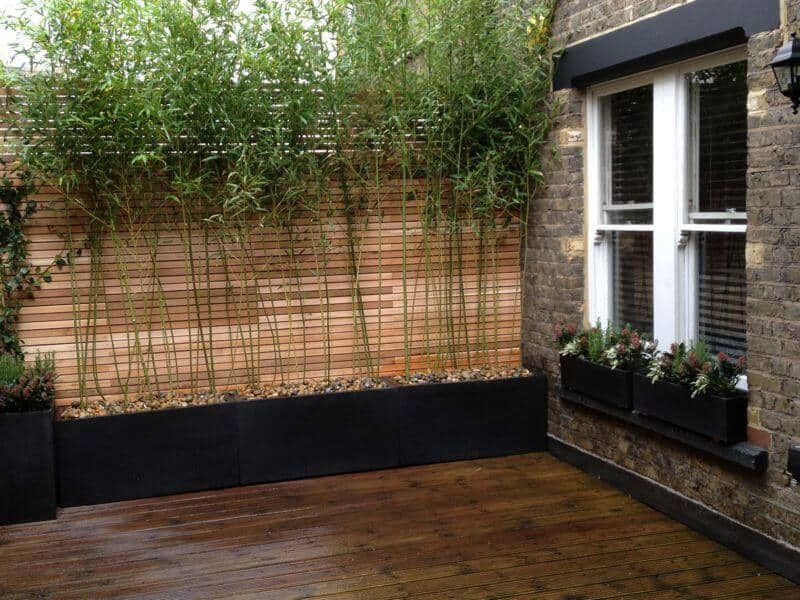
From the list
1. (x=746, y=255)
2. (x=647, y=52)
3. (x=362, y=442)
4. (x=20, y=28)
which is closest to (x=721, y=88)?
(x=647, y=52)

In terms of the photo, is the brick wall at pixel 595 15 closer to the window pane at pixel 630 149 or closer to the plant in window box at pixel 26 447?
the window pane at pixel 630 149

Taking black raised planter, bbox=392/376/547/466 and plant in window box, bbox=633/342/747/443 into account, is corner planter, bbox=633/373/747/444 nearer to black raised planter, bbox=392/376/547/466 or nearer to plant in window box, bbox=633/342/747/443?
plant in window box, bbox=633/342/747/443

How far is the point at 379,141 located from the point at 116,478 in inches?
95.2

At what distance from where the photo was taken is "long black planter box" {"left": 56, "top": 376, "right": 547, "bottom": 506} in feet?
16.0

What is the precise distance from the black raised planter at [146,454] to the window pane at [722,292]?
259cm

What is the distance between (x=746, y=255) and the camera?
380 centimetres

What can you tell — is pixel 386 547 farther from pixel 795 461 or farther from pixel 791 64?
pixel 791 64

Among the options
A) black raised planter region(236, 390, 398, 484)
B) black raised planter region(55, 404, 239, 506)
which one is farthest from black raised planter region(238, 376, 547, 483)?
black raised planter region(55, 404, 239, 506)

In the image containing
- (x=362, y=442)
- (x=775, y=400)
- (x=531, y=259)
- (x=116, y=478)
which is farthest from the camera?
(x=531, y=259)

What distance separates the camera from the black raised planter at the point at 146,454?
4.85m

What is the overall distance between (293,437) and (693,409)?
2.26 m

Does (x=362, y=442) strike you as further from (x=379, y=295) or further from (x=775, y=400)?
(x=775, y=400)

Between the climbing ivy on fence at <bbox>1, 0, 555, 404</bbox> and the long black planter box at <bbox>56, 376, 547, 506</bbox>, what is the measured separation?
319 millimetres

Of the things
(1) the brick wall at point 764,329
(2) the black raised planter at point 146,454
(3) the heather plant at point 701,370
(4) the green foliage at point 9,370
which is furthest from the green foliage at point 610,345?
(4) the green foliage at point 9,370
